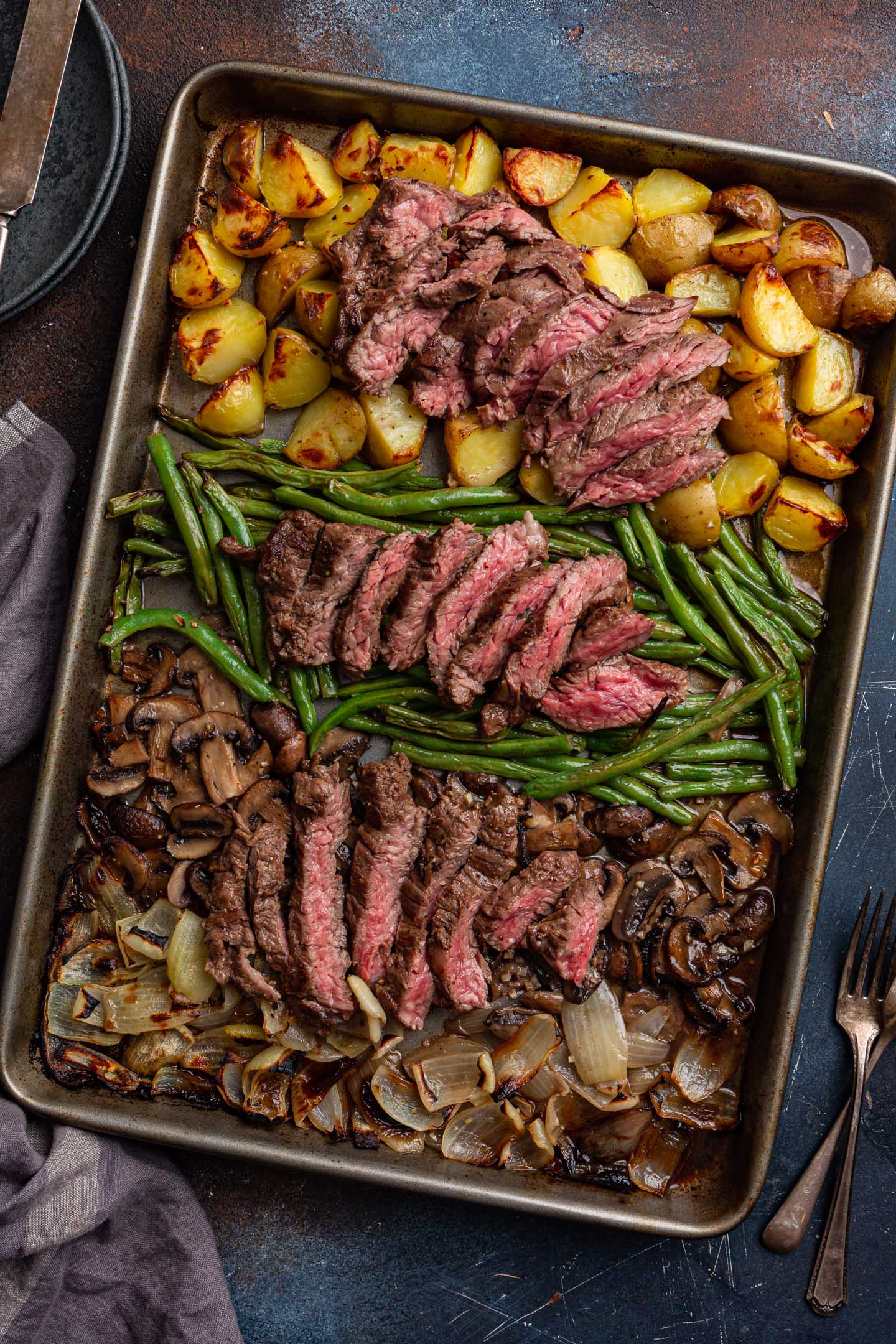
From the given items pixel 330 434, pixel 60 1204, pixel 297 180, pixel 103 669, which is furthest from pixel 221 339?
pixel 60 1204

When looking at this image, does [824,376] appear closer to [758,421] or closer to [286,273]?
[758,421]

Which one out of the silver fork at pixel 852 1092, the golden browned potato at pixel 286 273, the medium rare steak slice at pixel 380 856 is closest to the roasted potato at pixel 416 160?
the golden browned potato at pixel 286 273

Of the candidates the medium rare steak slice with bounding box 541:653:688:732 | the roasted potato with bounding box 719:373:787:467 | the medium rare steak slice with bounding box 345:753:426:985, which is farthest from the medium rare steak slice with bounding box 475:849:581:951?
the roasted potato with bounding box 719:373:787:467

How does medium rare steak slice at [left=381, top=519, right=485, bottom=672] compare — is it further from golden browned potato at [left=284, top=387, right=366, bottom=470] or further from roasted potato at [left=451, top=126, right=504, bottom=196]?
roasted potato at [left=451, top=126, right=504, bottom=196]

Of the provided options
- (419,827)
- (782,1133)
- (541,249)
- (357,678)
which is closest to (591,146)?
(541,249)

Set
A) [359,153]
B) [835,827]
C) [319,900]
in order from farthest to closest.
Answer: [835,827], [359,153], [319,900]

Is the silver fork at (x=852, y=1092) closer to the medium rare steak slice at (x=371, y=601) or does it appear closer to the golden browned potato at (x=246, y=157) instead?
the medium rare steak slice at (x=371, y=601)
